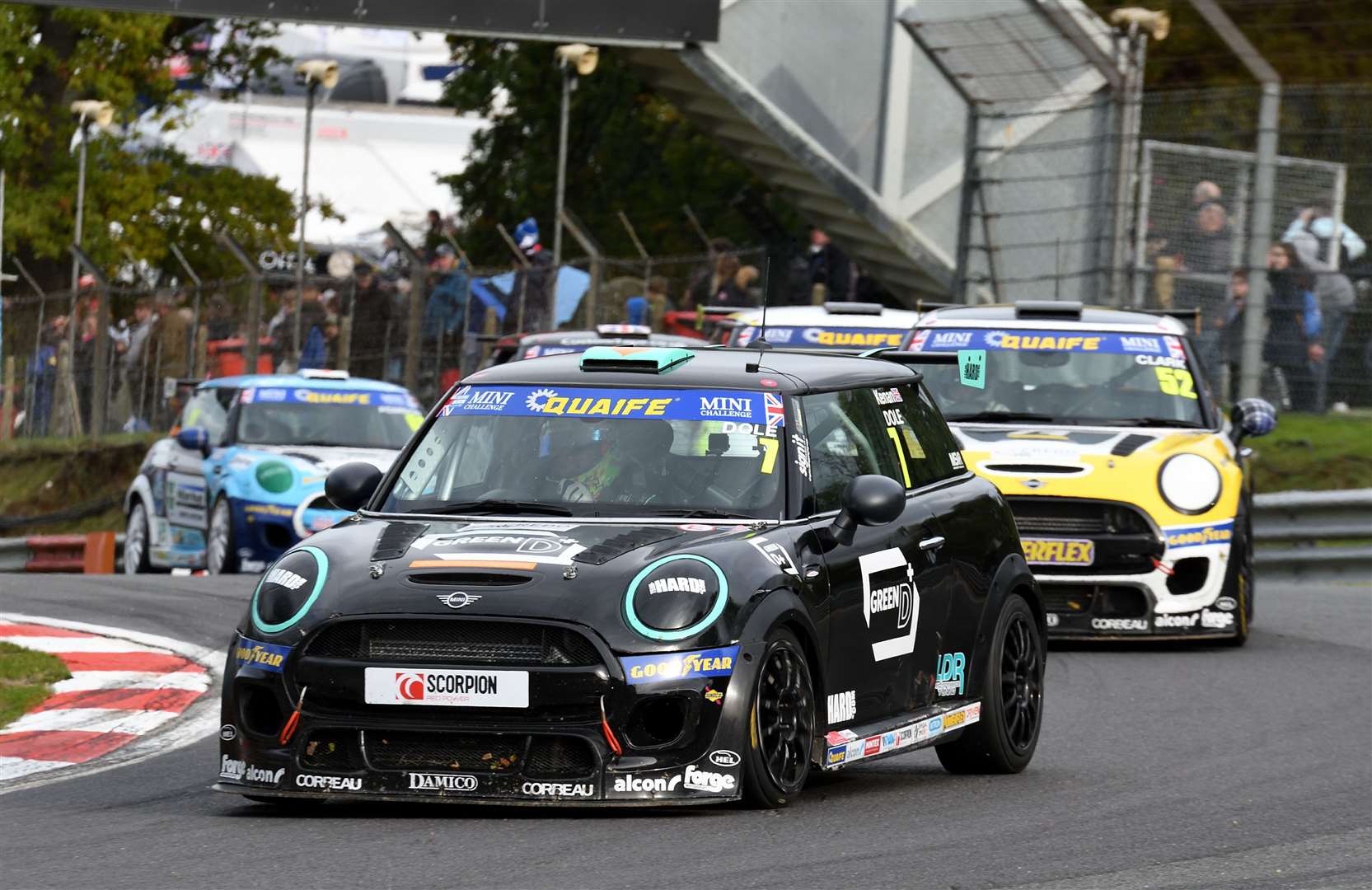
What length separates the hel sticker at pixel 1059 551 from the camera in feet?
43.0

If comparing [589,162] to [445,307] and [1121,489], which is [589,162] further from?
[1121,489]

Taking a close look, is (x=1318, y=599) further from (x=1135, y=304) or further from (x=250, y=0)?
(x=250, y=0)

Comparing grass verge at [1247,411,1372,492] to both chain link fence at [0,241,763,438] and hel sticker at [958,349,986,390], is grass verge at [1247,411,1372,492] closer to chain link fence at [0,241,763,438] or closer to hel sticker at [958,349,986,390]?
chain link fence at [0,241,763,438]

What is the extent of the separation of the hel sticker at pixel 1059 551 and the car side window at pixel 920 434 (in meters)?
3.71

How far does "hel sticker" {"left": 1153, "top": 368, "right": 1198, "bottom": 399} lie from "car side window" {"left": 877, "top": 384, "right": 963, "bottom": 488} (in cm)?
470

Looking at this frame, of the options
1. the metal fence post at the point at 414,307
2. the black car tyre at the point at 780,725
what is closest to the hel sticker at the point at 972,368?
the black car tyre at the point at 780,725

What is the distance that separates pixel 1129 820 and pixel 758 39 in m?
18.5

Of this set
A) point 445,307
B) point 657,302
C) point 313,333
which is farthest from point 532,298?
point 313,333

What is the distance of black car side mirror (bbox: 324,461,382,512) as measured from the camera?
28.0 ft

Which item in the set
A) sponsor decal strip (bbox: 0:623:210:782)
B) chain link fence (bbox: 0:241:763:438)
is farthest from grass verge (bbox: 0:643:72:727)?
chain link fence (bbox: 0:241:763:438)

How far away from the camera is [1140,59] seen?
69.7 ft

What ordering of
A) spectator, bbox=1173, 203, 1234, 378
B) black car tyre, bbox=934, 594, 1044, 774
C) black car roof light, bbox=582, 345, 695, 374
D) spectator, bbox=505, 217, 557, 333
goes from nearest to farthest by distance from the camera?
1. black car roof light, bbox=582, 345, 695, 374
2. black car tyre, bbox=934, 594, 1044, 774
3. spectator, bbox=1173, 203, 1234, 378
4. spectator, bbox=505, 217, 557, 333

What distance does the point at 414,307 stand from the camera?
82.1 feet

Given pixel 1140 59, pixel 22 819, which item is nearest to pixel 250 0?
pixel 1140 59
